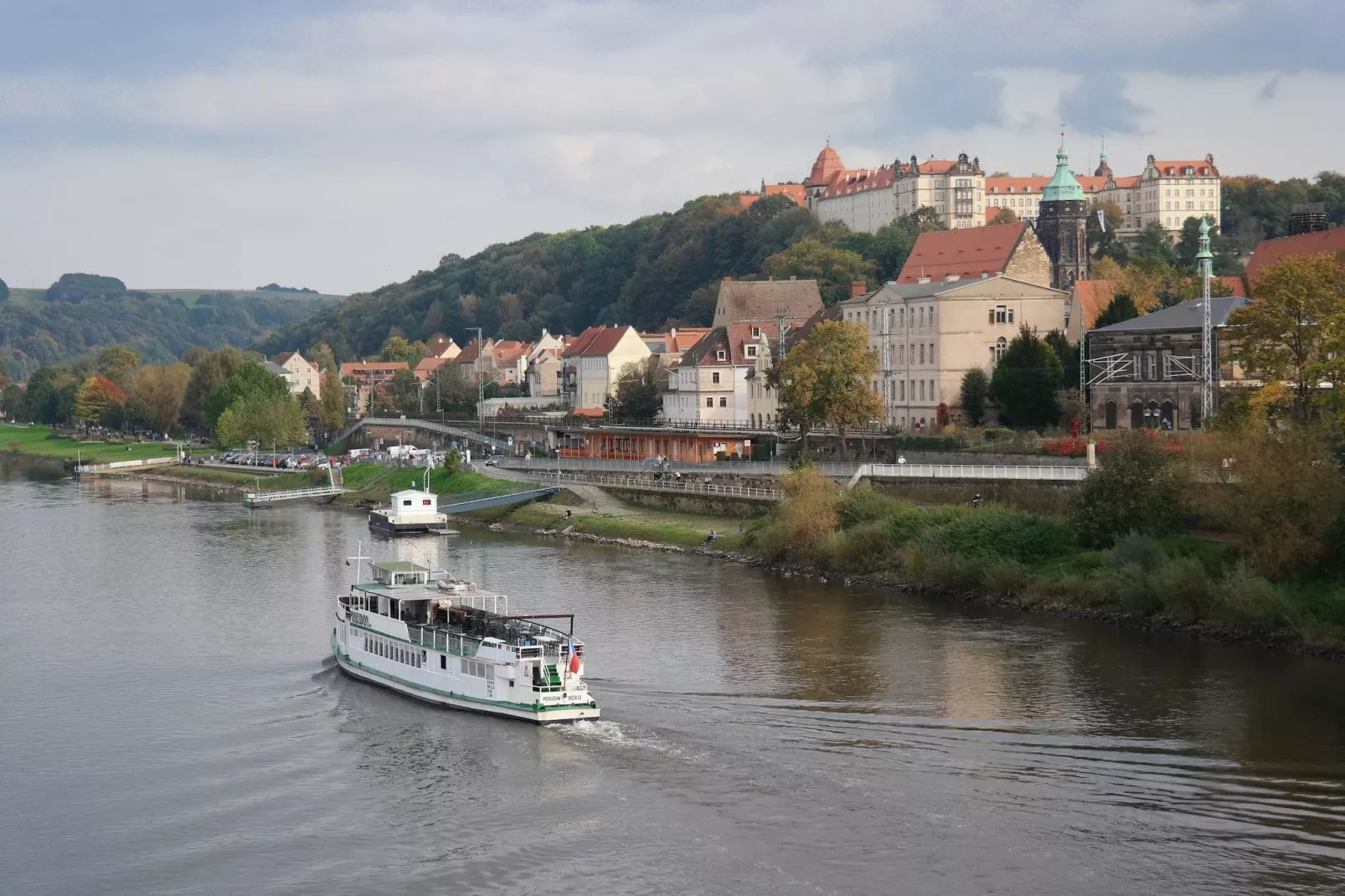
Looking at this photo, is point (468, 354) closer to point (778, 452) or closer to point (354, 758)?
point (778, 452)

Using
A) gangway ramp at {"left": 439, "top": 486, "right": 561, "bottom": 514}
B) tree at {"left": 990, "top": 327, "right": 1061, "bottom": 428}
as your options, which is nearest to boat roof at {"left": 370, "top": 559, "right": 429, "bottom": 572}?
gangway ramp at {"left": 439, "top": 486, "right": 561, "bottom": 514}

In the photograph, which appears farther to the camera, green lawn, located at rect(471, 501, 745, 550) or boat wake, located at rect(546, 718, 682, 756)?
green lawn, located at rect(471, 501, 745, 550)

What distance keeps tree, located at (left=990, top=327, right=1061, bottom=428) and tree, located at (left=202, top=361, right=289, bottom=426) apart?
254ft

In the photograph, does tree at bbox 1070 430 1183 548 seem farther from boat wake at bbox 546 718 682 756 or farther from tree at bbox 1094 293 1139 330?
tree at bbox 1094 293 1139 330

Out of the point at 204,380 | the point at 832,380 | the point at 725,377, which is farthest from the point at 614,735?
the point at 204,380

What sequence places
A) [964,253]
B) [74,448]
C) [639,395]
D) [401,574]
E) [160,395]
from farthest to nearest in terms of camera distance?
1. [74,448]
2. [160,395]
3. [639,395]
4. [964,253]
5. [401,574]

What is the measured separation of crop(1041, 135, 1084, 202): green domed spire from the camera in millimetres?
141125

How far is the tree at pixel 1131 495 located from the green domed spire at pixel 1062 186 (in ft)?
291

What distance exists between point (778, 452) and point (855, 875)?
6213cm

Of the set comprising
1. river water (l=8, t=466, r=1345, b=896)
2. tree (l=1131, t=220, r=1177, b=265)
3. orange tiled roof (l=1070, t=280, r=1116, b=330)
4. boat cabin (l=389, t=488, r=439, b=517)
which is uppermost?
tree (l=1131, t=220, r=1177, b=265)

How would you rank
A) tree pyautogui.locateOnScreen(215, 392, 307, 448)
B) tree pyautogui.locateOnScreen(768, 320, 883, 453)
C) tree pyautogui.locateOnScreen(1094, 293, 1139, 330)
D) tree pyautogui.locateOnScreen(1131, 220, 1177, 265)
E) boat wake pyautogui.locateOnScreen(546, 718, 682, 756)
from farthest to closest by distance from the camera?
1. tree pyautogui.locateOnScreen(1131, 220, 1177, 265)
2. tree pyautogui.locateOnScreen(215, 392, 307, 448)
3. tree pyautogui.locateOnScreen(1094, 293, 1139, 330)
4. tree pyautogui.locateOnScreen(768, 320, 883, 453)
5. boat wake pyautogui.locateOnScreen(546, 718, 682, 756)

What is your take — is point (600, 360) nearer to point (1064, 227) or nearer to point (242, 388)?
point (242, 388)

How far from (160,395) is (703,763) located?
138 m

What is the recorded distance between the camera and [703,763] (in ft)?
114
